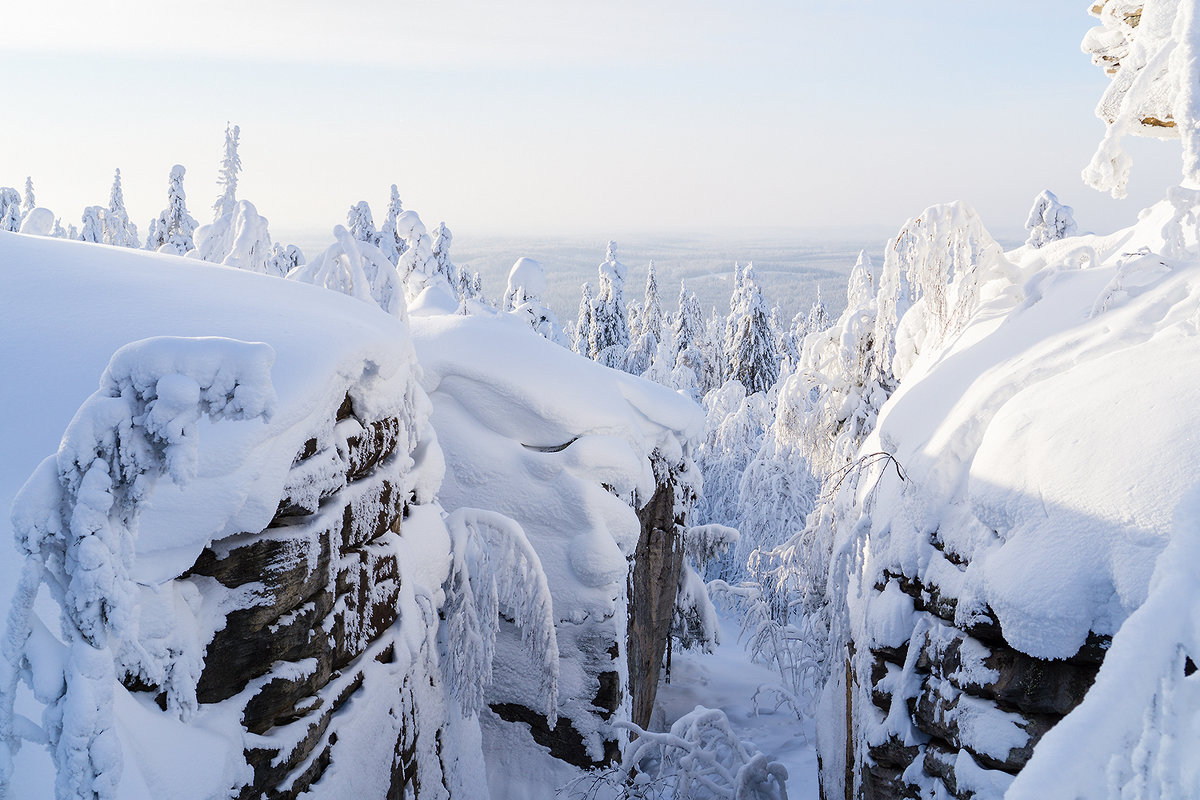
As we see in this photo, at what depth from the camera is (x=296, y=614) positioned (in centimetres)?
438

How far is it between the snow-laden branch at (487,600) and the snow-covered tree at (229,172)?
1366cm

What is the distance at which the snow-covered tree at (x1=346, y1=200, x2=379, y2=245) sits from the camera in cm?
2542

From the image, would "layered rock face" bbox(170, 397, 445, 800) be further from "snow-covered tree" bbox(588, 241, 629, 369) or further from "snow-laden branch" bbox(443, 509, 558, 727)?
"snow-covered tree" bbox(588, 241, 629, 369)

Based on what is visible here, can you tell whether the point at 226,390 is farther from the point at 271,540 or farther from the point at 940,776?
the point at 940,776

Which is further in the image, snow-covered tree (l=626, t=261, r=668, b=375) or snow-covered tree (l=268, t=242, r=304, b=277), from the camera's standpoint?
snow-covered tree (l=626, t=261, r=668, b=375)

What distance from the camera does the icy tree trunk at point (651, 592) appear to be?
9141mm

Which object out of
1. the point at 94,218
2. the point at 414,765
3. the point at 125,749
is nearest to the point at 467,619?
the point at 414,765

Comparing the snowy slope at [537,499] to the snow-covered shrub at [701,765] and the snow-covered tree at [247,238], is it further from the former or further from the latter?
the snow-covered tree at [247,238]

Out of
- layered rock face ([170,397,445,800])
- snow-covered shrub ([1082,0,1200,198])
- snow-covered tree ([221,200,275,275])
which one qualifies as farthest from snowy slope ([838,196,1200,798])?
snow-covered tree ([221,200,275,275])

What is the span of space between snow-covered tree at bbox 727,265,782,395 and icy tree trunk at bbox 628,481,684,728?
22.9 meters

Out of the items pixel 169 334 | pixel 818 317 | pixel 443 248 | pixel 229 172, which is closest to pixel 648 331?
pixel 818 317

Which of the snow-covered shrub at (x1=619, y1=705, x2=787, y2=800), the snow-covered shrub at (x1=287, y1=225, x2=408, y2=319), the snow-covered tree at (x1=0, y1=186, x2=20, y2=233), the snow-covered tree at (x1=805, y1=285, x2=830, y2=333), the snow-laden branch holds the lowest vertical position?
the snow-covered shrub at (x1=619, y1=705, x2=787, y2=800)

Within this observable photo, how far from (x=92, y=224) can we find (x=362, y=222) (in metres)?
10.6

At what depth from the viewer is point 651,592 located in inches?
397
